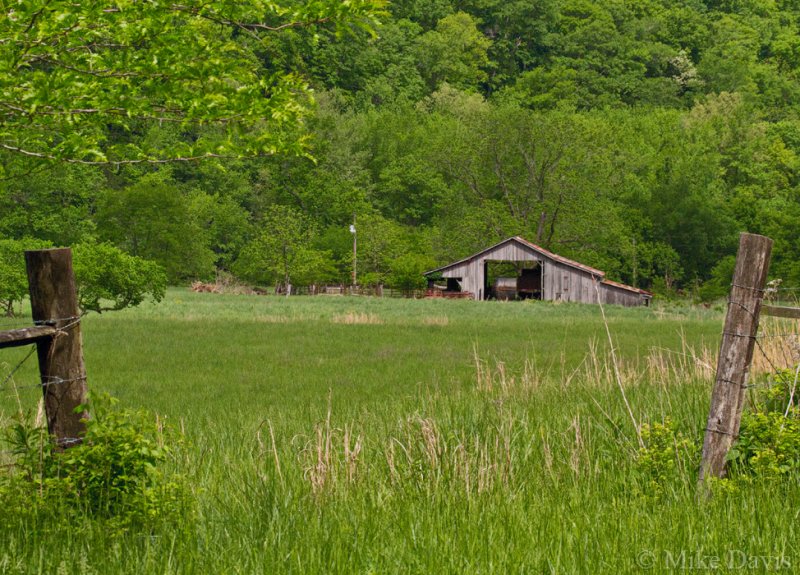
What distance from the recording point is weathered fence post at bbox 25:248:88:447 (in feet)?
17.6

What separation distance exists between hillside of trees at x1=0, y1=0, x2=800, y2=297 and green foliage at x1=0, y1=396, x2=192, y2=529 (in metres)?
44.4

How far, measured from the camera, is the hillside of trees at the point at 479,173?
75875mm

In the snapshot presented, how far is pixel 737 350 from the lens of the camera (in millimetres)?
6270

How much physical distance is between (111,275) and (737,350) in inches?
1083

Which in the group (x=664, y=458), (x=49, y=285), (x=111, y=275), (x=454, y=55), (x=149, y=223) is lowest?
(x=664, y=458)

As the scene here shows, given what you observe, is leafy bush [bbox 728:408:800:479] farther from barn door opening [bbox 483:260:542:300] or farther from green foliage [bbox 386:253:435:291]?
green foliage [bbox 386:253:435:291]

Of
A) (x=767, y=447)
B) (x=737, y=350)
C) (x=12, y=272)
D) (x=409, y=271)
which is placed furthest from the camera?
(x=409, y=271)

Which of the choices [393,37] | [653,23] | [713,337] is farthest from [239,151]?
[653,23]

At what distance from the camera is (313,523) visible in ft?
17.5

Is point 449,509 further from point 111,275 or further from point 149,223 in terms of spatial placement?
point 149,223

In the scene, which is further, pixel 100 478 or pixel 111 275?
pixel 111 275

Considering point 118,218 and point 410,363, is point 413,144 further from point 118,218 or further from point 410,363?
point 410,363

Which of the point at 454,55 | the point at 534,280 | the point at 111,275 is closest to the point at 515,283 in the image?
the point at 534,280

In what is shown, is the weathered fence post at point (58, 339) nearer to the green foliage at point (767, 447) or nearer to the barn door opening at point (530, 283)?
the green foliage at point (767, 447)
